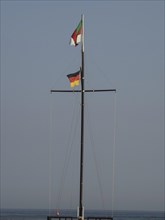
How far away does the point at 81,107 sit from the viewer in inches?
1436

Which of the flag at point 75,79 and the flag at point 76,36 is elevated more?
the flag at point 76,36

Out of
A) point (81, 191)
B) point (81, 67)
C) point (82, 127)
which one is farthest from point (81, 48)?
point (81, 191)

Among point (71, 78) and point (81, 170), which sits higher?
point (71, 78)

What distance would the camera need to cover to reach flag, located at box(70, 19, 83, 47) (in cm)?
3819

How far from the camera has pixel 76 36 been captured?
38438 millimetres

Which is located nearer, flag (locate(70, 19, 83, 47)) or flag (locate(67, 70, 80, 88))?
flag (locate(67, 70, 80, 88))

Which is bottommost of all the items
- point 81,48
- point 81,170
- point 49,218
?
point 49,218

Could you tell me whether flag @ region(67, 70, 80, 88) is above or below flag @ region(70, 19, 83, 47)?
below

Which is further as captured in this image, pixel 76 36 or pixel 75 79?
pixel 76 36

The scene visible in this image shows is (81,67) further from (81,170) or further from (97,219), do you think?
(97,219)

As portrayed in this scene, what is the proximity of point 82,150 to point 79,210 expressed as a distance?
3032 mm

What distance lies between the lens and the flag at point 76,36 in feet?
125

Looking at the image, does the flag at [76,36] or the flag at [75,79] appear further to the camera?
the flag at [76,36]

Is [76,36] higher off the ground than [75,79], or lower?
higher
